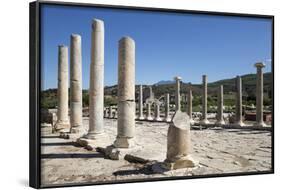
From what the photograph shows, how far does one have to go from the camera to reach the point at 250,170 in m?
12.4

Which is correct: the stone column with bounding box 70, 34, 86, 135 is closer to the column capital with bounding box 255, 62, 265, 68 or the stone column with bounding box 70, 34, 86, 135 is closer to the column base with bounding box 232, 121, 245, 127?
the column base with bounding box 232, 121, 245, 127

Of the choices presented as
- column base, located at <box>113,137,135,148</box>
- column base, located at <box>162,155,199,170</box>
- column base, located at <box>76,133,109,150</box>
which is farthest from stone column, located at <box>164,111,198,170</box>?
column base, located at <box>76,133,109,150</box>

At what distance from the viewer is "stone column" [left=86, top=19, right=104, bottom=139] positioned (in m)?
12.2

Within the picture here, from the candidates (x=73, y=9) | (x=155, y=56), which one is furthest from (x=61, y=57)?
(x=155, y=56)

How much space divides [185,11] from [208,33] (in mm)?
824

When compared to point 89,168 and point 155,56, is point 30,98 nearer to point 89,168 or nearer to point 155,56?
point 89,168

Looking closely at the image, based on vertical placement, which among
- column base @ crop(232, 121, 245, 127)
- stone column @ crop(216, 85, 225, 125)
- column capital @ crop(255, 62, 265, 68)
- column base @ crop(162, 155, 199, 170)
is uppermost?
column capital @ crop(255, 62, 265, 68)

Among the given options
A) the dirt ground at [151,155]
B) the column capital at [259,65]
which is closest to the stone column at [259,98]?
the column capital at [259,65]

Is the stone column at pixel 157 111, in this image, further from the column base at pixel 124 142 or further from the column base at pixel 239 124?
the column base at pixel 239 124

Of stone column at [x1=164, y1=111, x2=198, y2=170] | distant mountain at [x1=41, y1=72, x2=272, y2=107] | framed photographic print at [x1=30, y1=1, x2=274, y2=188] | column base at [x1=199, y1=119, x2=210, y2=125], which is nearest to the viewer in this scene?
framed photographic print at [x1=30, y1=1, x2=274, y2=188]

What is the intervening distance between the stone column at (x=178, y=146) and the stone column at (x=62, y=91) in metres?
2.63

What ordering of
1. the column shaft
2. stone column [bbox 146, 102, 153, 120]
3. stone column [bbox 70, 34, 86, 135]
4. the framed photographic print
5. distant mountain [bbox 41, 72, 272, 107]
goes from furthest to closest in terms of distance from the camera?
stone column [bbox 70, 34, 86, 135] < stone column [bbox 146, 102, 153, 120] < distant mountain [bbox 41, 72, 272, 107] < the column shaft < the framed photographic print

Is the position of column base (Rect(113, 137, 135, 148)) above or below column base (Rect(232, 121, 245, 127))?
below

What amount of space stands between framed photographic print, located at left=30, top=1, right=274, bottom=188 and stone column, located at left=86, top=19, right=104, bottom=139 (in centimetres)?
2
